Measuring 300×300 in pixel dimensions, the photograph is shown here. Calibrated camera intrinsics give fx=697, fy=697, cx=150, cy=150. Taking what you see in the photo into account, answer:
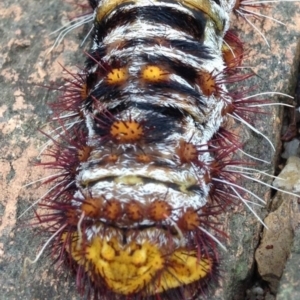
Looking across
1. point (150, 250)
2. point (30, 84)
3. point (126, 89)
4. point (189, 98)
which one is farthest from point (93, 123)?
point (30, 84)

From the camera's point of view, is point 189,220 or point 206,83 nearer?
point 189,220

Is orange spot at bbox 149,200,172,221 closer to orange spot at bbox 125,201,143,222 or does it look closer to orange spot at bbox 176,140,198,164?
orange spot at bbox 125,201,143,222

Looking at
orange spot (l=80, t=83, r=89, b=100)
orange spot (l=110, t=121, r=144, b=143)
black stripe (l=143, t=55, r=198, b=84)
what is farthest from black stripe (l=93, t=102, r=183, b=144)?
orange spot (l=80, t=83, r=89, b=100)

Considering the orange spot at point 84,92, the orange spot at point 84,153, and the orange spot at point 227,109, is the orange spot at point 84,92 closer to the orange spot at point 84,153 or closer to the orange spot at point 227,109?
the orange spot at point 84,153

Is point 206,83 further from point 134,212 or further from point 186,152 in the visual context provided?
point 134,212

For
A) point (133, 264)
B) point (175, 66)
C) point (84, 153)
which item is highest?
point (175, 66)

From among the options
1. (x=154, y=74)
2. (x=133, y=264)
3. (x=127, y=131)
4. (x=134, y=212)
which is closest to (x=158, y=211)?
(x=134, y=212)

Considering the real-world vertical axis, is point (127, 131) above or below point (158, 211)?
above
